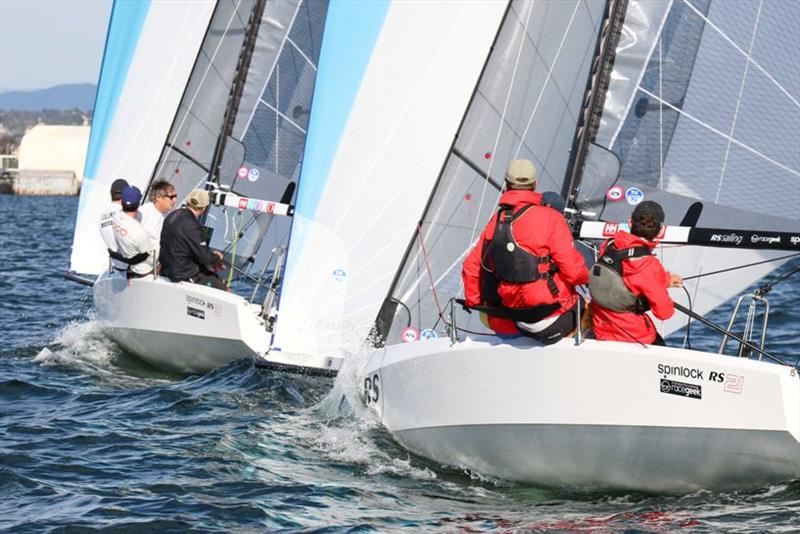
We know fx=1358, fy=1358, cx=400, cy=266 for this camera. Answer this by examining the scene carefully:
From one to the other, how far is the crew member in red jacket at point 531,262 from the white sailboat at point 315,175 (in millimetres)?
2883

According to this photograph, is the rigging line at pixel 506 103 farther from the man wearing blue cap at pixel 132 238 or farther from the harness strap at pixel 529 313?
the man wearing blue cap at pixel 132 238

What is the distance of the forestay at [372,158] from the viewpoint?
9.03 metres

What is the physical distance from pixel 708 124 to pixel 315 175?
274 centimetres

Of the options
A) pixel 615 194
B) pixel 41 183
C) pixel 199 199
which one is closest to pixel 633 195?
pixel 615 194

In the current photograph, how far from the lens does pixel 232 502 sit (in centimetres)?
622

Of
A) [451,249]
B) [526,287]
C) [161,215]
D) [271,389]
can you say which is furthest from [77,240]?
[526,287]

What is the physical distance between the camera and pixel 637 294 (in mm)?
6000

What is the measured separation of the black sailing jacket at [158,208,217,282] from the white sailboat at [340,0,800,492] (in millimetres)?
2149

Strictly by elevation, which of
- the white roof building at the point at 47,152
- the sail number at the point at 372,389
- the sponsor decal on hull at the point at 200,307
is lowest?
the sail number at the point at 372,389

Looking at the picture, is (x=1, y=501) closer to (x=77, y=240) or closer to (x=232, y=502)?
(x=232, y=502)

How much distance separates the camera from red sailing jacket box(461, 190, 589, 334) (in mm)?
6004

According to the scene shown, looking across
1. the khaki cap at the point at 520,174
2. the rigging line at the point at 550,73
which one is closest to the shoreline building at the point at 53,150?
the rigging line at the point at 550,73

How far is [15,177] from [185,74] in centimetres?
6809

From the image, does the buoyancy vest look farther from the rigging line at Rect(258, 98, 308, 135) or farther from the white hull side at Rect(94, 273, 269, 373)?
the rigging line at Rect(258, 98, 308, 135)
